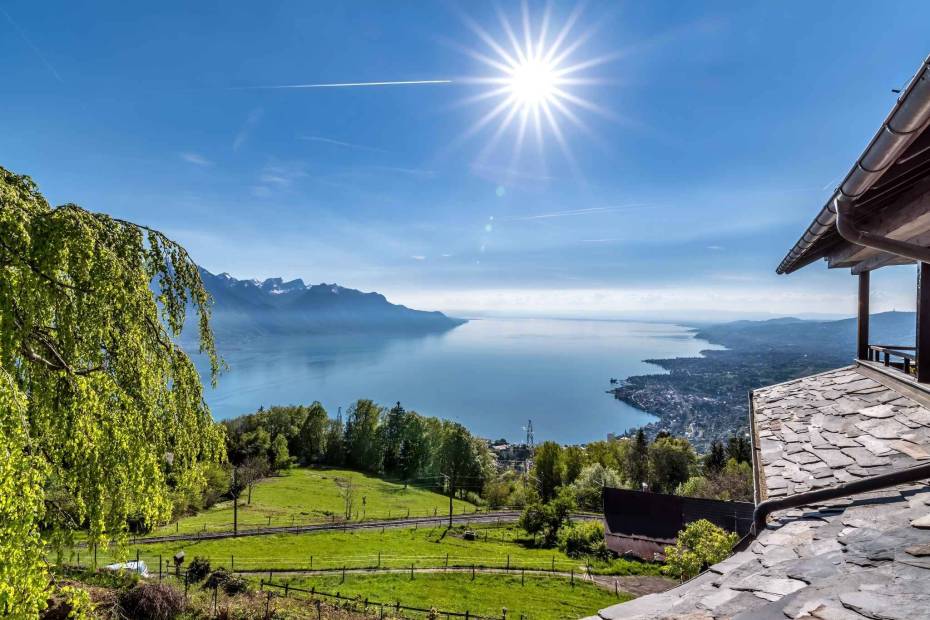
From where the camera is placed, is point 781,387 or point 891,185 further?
point 781,387

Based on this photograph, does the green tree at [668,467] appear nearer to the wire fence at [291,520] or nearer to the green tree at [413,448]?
the wire fence at [291,520]

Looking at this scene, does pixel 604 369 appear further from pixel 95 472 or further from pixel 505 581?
pixel 95 472

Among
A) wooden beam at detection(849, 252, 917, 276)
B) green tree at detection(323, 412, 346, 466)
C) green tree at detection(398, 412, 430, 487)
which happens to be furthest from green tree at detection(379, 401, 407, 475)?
wooden beam at detection(849, 252, 917, 276)

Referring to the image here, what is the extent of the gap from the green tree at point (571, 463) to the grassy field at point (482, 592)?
933 inches

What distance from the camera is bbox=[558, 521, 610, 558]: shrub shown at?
73.3 feet

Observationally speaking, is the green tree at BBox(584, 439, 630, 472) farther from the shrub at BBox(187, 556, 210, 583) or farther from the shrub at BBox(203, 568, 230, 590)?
the shrub at BBox(187, 556, 210, 583)

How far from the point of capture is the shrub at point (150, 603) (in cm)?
898

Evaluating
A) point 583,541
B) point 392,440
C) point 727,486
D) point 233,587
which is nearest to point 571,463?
point 727,486

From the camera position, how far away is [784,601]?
1.83 m

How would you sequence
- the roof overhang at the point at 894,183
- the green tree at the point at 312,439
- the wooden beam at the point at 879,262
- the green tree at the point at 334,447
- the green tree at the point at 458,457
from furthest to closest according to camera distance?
the green tree at the point at 334,447 → the green tree at the point at 312,439 → the green tree at the point at 458,457 → the wooden beam at the point at 879,262 → the roof overhang at the point at 894,183

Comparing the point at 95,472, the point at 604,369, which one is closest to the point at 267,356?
the point at 604,369

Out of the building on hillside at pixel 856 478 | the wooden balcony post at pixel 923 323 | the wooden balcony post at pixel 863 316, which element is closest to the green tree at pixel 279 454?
the building on hillside at pixel 856 478

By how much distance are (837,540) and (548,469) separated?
4167cm

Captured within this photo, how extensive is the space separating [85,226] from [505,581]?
19488mm
